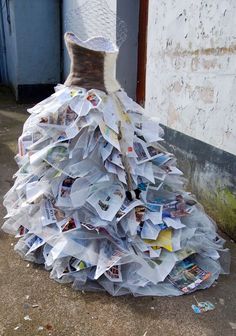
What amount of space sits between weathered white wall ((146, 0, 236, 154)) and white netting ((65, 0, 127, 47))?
2.01ft

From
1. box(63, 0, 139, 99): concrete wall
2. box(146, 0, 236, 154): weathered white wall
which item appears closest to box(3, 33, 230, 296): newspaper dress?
box(146, 0, 236, 154): weathered white wall

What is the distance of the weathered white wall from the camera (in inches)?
109

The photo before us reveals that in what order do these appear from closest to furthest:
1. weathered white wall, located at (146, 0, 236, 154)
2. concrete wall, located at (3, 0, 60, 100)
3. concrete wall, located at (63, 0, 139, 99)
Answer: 1. weathered white wall, located at (146, 0, 236, 154)
2. concrete wall, located at (63, 0, 139, 99)
3. concrete wall, located at (3, 0, 60, 100)

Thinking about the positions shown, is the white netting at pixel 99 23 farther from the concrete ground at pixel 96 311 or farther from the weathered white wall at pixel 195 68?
the concrete ground at pixel 96 311

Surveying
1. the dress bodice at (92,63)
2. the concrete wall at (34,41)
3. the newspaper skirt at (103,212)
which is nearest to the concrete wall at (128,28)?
the concrete wall at (34,41)

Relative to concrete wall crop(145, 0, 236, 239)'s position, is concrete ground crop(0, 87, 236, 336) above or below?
below

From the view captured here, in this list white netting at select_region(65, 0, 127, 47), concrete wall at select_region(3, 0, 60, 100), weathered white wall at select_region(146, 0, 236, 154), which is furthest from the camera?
concrete wall at select_region(3, 0, 60, 100)

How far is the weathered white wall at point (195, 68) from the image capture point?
2.77 meters

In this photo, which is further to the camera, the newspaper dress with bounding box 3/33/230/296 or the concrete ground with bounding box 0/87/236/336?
the newspaper dress with bounding box 3/33/230/296

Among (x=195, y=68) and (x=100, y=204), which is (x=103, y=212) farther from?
(x=195, y=68)

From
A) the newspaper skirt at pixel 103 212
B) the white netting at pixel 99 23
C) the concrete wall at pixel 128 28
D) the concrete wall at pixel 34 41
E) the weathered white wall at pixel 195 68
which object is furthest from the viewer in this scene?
the concrete wall at pixel 34 41

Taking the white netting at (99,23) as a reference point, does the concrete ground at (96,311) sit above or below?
below

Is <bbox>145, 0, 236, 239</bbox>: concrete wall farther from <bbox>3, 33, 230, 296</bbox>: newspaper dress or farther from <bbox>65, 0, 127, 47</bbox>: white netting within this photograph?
<bbox>65, 0, 127, 47</bbox>: white netting

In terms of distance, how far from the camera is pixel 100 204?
7.48 feet
